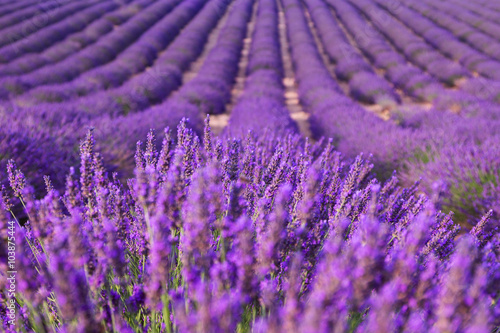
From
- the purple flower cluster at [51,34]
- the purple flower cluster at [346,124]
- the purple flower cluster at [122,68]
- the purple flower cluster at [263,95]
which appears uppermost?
the purple flower cluster at [51,34]

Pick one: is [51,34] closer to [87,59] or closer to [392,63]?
[87,59]

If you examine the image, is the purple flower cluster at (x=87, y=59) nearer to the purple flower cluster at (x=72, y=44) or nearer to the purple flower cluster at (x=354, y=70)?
the purple flower cluster at (x=72, y=44)

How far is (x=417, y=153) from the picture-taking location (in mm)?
3695

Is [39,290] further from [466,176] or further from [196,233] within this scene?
[466,176]

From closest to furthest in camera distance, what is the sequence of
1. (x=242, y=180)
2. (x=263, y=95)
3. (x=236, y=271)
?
(x=236, y=271), (x=242, y=180), (x=263, y=95)

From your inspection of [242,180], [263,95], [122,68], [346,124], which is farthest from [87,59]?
[242,180]

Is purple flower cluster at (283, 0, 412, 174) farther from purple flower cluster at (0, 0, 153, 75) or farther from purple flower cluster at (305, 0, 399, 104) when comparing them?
purple flower cluster at (0, 0, 153, 75)

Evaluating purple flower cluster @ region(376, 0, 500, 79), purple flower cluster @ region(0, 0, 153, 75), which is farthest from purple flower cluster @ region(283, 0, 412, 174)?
purple flower cluster @ region(0, 0, 153, 75)

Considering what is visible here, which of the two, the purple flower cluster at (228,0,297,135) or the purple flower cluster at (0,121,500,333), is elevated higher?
the purple flower cluster at (0,121,500,333)

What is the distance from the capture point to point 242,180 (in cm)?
156

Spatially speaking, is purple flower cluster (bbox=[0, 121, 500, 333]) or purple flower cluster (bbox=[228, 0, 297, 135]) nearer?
purple flower cluster (bbox=[0, 121, 500, 333])

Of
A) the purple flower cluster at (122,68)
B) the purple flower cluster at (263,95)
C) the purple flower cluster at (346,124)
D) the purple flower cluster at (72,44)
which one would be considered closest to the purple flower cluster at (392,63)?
the purple flower cluster at (346,124)

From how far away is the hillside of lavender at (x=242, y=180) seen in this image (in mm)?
749

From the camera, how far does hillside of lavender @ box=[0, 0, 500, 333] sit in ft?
2.46
